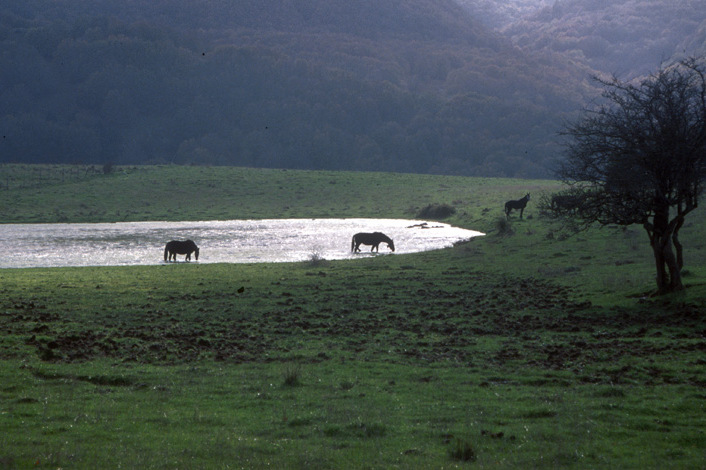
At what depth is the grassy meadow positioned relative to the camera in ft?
31.1

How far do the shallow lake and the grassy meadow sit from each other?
7617mm

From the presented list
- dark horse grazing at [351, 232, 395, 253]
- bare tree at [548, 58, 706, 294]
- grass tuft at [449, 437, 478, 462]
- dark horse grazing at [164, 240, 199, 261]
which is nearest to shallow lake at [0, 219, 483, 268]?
dark horse grazing at [351, 232, 395, 253]

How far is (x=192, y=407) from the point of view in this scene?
38.7ft

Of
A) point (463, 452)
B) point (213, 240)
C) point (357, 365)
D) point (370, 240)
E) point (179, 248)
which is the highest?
point (213, 240)

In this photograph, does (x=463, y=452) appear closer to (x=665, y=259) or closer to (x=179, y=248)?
(x=665, y=259)

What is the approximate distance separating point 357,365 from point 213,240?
41.2 meters

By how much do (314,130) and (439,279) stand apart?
170 metres

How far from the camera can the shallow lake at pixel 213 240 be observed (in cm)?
4306

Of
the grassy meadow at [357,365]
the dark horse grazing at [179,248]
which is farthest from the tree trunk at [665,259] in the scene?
the dark horse grazing at [179,248]

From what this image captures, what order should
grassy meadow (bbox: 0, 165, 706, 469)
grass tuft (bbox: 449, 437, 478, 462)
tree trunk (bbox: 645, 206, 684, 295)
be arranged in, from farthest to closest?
1. tree trunk (bbox: 645, 206, 684, 295)
2. grassy meadow (bbox: 0, 165, 706, 469)
3. grass tuft (bbox: 449, 437, 478, 462)

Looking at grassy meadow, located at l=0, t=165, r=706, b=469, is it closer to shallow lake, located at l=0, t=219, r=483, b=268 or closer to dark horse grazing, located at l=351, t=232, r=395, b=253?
shallow lake, located at l=0, t=219, r=483, b=268

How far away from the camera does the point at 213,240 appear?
54.7 m

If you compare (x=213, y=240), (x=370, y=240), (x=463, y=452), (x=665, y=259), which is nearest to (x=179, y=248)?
(x=370, y=240)

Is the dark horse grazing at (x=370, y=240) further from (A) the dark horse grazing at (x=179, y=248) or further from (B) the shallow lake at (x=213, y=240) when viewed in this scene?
(A) the dark horse grazing at (x=179, y=248)
